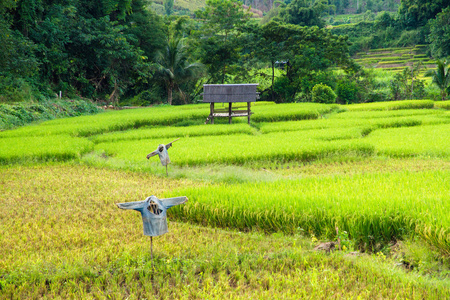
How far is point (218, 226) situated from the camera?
4.45m

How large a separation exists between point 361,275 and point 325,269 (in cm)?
32

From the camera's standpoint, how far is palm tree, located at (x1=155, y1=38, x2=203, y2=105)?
2433cm

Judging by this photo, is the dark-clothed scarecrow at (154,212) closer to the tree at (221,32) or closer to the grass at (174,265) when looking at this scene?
the grass at (174,265)

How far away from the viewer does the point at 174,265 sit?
3199 millimetres

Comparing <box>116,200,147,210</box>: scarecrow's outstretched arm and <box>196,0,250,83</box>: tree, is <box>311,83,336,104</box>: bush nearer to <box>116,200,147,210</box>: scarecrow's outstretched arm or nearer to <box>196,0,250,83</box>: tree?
<box>196,0,250,83</box>: tree

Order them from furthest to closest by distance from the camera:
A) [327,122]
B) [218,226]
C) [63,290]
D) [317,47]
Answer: [317,47], [327,122], [218,226], [63,290]

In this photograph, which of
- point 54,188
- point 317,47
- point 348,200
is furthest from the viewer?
point 317,47

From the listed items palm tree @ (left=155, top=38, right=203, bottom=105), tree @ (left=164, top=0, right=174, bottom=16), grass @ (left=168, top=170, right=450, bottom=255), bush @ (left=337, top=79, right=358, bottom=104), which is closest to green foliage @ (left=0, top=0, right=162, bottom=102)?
palm tree @ (left=155, top=38, right=203, bottom=105)

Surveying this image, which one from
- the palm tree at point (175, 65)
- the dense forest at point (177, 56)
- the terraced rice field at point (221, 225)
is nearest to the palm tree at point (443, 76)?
the dense forest at point (177, 56)

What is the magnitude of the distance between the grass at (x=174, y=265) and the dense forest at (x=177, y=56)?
14.4 metres

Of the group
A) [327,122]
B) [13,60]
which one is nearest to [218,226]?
[327,122]

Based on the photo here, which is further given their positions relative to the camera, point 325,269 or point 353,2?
point 353,2

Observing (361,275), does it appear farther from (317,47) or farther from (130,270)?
(317,47)

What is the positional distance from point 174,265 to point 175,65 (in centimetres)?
2276
